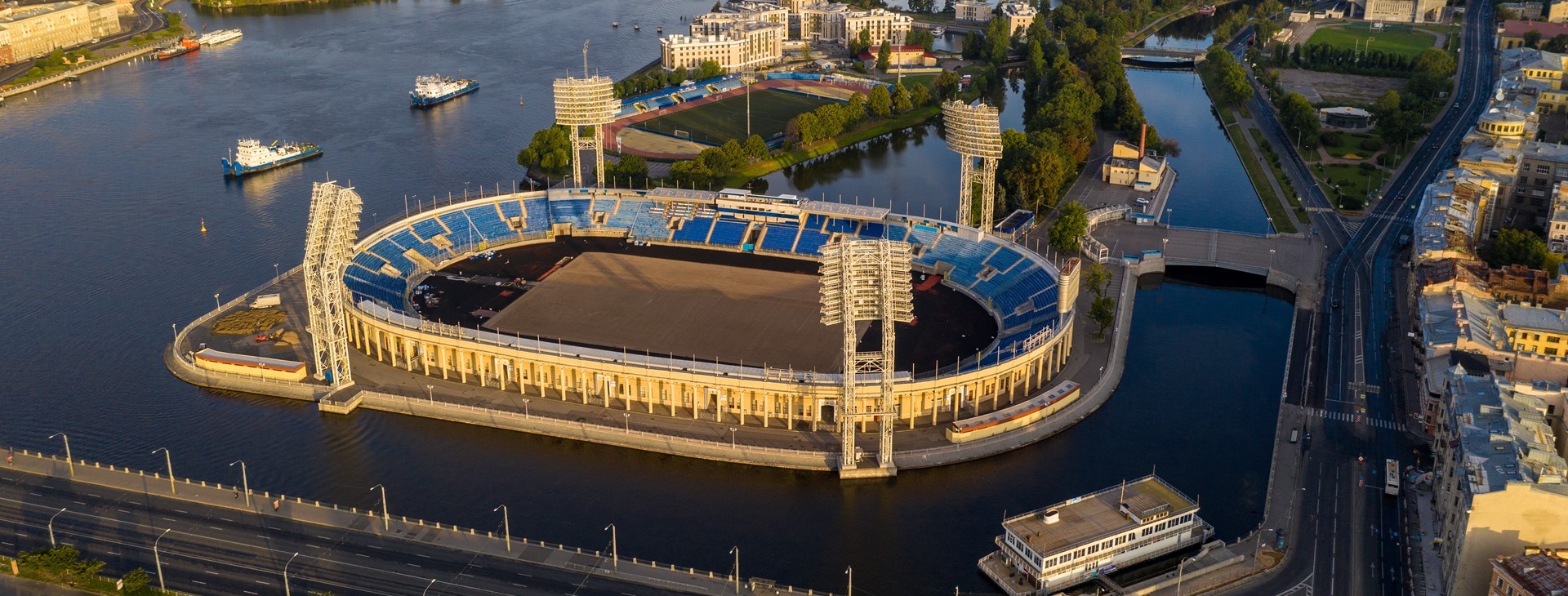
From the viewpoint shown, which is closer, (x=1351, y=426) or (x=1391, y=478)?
(x=1391, y=478)

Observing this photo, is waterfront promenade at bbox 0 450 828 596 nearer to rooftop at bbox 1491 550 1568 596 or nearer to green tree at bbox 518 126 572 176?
rooftop at bbox 1491 550 1568 596

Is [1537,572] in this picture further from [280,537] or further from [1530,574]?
[280,537]

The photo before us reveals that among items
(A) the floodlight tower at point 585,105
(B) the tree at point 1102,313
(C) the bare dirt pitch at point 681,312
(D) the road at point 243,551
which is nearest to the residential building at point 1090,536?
(D) the road at point 243,551

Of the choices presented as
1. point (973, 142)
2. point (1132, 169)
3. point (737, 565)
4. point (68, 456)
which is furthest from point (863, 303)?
point (1132, 169)

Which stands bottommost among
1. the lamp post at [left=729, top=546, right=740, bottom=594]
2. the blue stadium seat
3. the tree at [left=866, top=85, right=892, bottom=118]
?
the lamp post at [left=729, top=546, right=740, bottom=594]

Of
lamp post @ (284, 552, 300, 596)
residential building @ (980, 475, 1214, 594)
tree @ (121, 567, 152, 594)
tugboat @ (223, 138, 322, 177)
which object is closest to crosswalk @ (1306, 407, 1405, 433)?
residential building @ (980, 475, 1214, 594)

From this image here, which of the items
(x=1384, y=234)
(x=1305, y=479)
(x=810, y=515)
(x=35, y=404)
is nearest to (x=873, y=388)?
(x=810, y=515)
